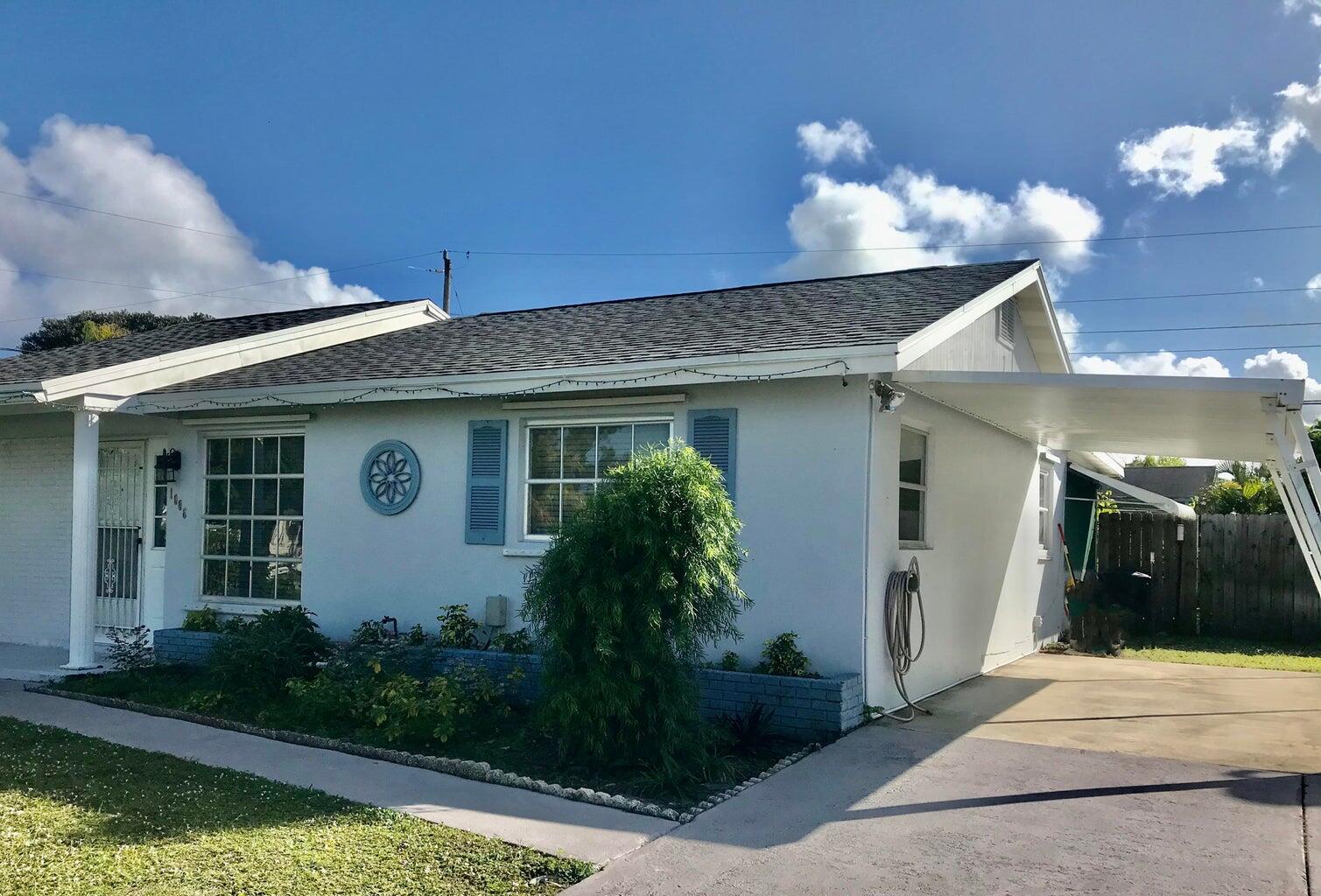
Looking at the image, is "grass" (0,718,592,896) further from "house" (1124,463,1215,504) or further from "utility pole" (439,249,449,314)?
"house" (1124,463,1215,504)

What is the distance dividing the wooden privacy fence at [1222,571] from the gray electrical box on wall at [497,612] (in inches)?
404

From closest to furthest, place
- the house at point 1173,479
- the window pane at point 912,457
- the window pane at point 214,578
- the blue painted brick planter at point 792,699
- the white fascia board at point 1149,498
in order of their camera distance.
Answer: the blue painted brick planter at point 792,699
the window pane at point 912,457
the window pane at point 214,578
the white fascia board at point 1149,498
the house at point 1173,479

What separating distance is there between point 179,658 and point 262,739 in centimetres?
311

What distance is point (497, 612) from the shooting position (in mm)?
8422

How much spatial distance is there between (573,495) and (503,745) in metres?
2.47

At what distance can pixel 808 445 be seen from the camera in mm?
7297

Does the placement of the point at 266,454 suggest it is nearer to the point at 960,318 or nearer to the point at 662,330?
the point at 662,330

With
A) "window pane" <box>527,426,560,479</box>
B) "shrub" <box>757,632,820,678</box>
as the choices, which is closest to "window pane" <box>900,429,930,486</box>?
"shrub" <box>757,632,820,678</box>

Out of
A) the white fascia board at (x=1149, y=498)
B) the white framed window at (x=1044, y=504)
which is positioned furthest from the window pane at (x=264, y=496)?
the white fascia board at (x=1149, y=498)

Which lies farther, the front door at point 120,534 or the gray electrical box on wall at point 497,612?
the front door at point 120,534

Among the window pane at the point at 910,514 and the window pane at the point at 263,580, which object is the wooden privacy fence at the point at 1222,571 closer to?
the window pane at the point at 910,514

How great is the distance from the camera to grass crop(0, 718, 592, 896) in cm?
405

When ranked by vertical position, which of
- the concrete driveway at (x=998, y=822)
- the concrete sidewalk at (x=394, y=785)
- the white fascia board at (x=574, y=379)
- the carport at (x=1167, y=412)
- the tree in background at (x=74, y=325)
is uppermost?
the tree in background at (x=74, y=325)

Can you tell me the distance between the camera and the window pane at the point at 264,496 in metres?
10.1
